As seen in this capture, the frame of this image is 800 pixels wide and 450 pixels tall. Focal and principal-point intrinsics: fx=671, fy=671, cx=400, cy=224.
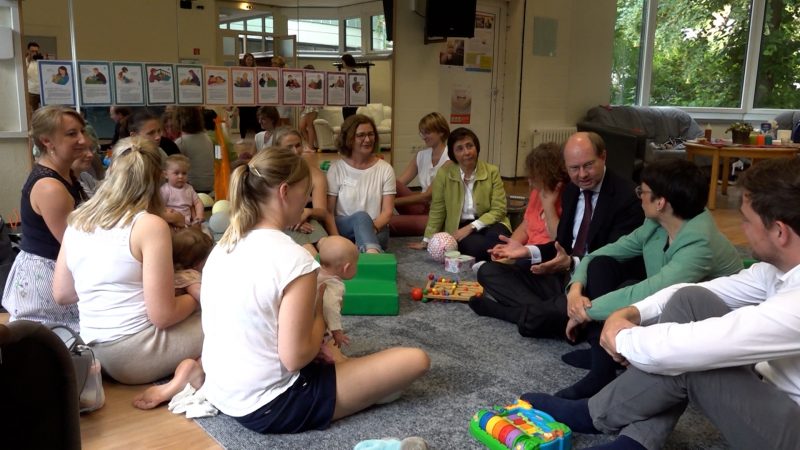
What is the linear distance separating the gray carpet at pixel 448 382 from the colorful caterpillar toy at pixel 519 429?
0.20 ft

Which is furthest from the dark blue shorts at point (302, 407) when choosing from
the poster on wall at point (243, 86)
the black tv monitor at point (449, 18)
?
the black tv monitor at point (449, 18)

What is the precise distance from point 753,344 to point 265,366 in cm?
129

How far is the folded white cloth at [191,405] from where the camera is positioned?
7.38 feet

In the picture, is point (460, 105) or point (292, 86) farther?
point (460, 105)

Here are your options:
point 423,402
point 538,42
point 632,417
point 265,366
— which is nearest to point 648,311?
point 632,417

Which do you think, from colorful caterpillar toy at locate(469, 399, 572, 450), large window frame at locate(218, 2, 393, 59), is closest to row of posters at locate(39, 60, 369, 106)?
large window frame at locate(218, 2, 393, 59)

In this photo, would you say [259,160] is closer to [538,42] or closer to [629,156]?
[629,156]

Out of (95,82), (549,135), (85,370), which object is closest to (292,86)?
(95,82)

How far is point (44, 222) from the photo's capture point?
267 cm

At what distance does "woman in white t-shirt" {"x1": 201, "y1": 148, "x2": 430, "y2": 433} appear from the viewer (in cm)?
189

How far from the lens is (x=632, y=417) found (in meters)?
1.88

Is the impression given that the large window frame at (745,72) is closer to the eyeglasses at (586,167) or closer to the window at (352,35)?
the window at (352,35)

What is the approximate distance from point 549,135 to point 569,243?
17.9ft

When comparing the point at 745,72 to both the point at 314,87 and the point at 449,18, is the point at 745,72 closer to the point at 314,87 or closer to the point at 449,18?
the point at 449,18
